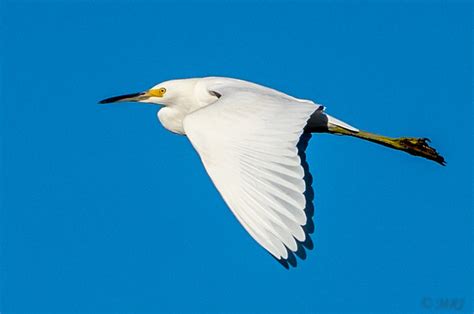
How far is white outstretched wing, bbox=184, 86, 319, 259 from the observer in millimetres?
4816

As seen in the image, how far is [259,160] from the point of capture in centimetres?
518

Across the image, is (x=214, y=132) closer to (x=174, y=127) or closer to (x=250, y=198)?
(x=250, y=198)

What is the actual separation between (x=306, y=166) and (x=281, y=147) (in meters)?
0.20

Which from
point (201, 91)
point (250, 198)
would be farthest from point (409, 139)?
point (250, 198)

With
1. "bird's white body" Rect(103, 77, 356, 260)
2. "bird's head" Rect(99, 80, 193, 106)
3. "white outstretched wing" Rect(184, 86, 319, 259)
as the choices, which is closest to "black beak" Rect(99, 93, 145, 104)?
"bird's head" Rect(99, 80, 193, 106)

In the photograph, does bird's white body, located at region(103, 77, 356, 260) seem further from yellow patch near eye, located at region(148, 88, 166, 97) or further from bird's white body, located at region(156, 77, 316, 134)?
yellow patch near eye, located at region(148, 88, 166, 97)

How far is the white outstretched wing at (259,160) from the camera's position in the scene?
15.8 feet

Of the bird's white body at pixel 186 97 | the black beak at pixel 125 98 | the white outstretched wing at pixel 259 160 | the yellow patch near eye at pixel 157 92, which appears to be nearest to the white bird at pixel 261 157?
the white outstretched wing at pixel 259 160

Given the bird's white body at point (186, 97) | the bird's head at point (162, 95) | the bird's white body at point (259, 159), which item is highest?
the bird's head at point (162, 95)

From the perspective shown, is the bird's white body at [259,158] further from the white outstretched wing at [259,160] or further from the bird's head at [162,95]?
the bird's head at [162,95]

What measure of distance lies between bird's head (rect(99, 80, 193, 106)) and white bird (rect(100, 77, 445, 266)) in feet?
1.94

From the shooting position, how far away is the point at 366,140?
294 inches

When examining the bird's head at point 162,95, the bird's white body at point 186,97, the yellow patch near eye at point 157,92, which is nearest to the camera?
the bird's white body at point 186,97

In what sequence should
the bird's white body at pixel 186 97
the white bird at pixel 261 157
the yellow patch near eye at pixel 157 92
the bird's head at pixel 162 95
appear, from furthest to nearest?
the yellow patch near eye at pixel 157 92
the bird's head at pixel 162 95
the bird's white body at pixel 186 97
the white bird at pixel 261 157
